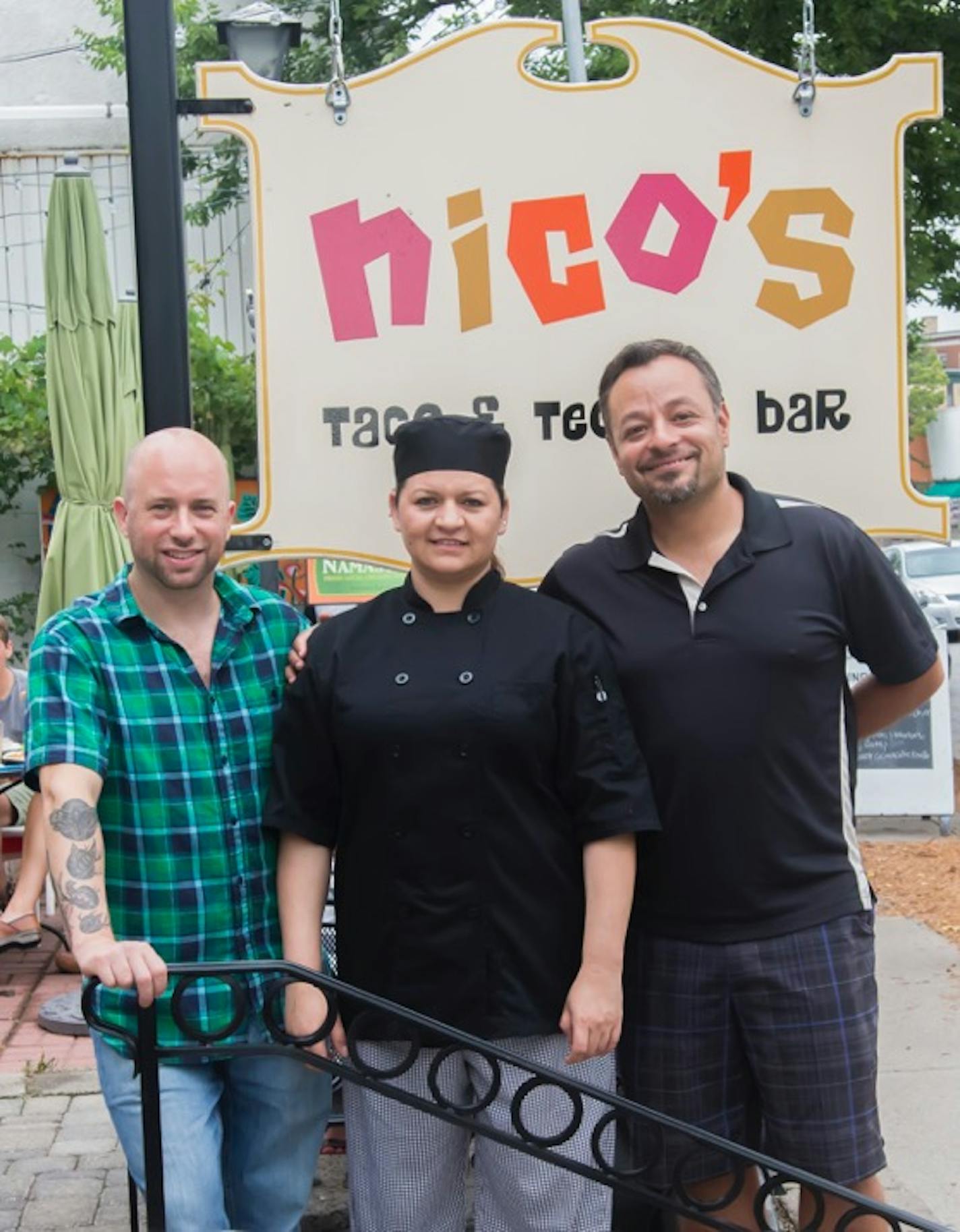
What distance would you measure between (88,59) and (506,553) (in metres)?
16.0

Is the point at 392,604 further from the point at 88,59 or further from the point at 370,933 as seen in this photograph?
the point at 88,59

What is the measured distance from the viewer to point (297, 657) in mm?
2645

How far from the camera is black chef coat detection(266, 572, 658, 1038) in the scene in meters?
2.51

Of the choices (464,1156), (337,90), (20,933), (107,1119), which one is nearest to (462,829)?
(464,1156)

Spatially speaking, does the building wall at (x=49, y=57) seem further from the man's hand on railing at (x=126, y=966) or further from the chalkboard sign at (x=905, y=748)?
the man's hand on railing at (x=126, y=966)

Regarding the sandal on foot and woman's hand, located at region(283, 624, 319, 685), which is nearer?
woman's hand, located at region(283, 624, 319, 685)

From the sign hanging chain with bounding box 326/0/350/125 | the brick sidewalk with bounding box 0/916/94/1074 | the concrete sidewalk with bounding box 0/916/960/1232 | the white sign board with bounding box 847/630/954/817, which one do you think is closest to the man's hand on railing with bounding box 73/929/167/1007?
the concrete sidewalk with bounding box 0/916/960/1232

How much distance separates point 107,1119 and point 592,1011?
2523 mm

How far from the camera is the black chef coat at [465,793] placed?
2.51m

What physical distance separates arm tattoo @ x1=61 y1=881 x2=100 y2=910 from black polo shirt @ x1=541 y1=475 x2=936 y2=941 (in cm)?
94

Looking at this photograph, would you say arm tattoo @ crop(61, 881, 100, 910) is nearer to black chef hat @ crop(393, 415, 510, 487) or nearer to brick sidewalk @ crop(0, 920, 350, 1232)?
black chef hat @ crop(393, 415, 510, 487)

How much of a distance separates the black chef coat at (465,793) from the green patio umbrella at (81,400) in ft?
11.1

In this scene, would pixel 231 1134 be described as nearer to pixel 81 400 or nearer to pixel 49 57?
pixel 81 400

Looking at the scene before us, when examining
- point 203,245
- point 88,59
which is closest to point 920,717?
point 203,245
